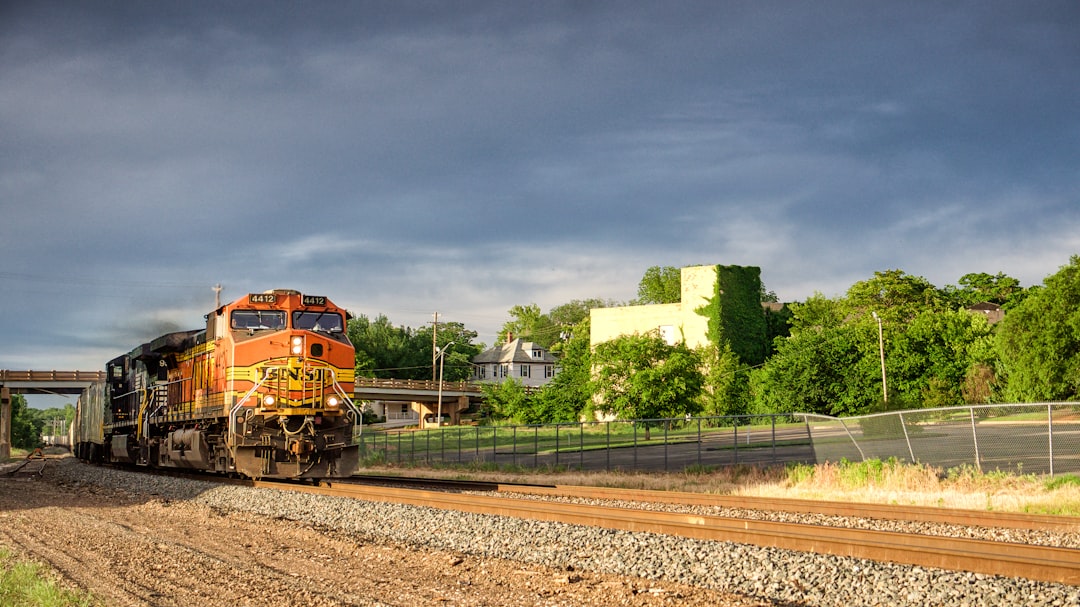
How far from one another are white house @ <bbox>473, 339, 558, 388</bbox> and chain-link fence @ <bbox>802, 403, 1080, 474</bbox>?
100414 mm

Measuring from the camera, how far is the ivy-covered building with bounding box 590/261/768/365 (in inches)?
2621

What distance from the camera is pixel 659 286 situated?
392ft

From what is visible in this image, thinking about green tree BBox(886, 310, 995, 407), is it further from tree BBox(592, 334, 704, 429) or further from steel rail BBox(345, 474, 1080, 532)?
steel rail BBox(345, 474, 1080, 532)

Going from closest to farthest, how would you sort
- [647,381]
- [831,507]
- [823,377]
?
1. [831,507]
2. [647,381]
3. [823,377]

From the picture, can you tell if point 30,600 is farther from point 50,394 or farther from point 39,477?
point 50,394

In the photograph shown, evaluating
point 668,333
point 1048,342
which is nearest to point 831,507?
point 1048,342

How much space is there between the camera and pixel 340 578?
9.85m

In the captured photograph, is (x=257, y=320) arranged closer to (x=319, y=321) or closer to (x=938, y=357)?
(x=319, y=321)

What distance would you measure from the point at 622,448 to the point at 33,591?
3089cm

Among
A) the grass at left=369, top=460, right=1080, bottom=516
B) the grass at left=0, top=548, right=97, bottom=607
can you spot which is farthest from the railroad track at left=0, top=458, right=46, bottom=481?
the grass at left=0, top=548, right=97, bottom=607

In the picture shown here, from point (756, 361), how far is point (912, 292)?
27381 mm

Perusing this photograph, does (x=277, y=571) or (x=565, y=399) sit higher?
(x=565, y=399)

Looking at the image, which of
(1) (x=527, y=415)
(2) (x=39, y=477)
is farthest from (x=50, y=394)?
(2) (x=39, y=477)

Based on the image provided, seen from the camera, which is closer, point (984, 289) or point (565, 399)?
point (565, 399)
